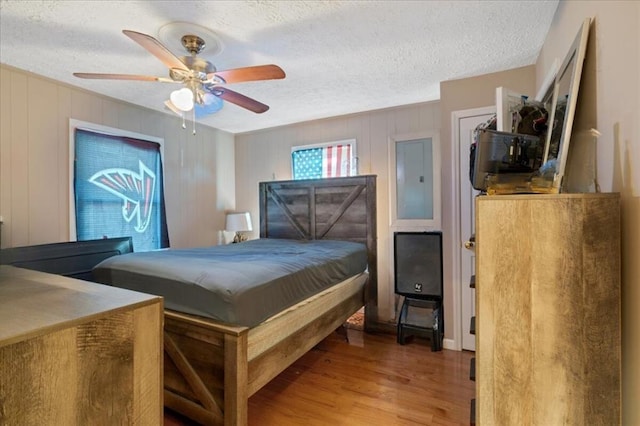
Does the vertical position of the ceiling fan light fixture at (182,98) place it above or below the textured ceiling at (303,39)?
below

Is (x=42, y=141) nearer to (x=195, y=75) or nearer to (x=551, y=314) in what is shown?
(x=195, y=75)

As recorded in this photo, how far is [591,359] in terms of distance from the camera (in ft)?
3.00

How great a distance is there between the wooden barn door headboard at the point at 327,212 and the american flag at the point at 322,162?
20 centimetres

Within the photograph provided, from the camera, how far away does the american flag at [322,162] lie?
152 inches

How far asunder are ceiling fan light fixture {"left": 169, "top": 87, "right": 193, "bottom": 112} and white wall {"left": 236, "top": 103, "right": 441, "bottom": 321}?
2211mm

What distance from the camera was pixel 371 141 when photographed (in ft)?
12.1

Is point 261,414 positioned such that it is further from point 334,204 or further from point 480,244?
point 334,204

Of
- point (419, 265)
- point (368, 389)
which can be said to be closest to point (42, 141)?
point (368, 389)

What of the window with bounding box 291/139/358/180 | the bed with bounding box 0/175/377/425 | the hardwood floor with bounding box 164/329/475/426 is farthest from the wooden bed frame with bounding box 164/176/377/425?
the window with bounding box 291/139/358/180

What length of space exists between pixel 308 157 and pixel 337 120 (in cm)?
61

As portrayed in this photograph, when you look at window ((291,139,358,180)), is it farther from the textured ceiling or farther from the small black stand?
the small black stand

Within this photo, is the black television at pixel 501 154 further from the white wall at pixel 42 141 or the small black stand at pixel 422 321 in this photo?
the white wall at pixel 42 141

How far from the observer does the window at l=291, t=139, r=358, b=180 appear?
383cm

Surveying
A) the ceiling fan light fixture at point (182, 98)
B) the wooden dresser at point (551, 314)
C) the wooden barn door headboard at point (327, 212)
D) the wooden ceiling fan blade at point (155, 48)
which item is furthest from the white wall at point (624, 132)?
the wooden barn door headboard at point (327, 212)
